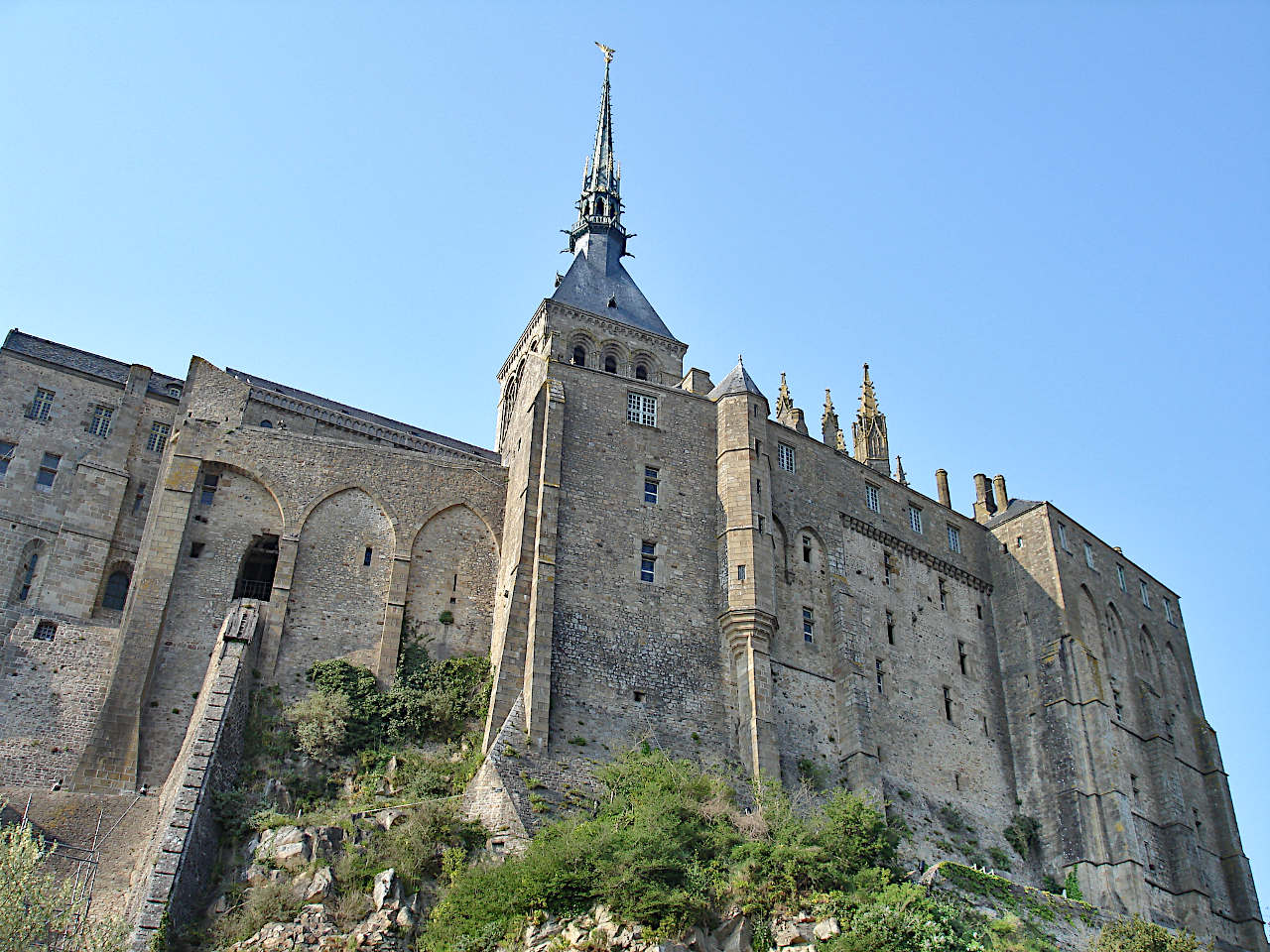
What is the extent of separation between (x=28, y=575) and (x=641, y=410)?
1825cm

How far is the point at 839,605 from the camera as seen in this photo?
130ft

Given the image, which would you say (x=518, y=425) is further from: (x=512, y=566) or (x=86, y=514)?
(x=86, y=514)

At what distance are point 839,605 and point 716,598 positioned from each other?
4.90m

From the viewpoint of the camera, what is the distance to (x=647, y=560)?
121 ft

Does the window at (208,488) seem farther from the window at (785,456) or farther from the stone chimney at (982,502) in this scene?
the stone chimney at (982,502)

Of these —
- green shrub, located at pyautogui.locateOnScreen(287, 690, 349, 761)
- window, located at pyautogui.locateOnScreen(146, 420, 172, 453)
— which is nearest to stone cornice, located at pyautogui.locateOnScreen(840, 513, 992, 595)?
green shrub, located at pyautogui.locateOnScreen(287, 690, 349, 761)

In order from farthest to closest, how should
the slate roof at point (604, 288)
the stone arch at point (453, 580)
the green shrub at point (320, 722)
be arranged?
1. the slate roof at point (604, 288)
2. the stone arch at point (453, 580)
3. the green shrub at point (320, 722)

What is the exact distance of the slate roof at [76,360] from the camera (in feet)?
134

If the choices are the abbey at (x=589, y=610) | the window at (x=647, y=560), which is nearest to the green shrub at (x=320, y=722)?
the abbey at (x=589, y=610)

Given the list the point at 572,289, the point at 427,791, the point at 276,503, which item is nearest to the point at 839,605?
the point at 427,791

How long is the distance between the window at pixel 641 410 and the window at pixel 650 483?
1696 millimetres

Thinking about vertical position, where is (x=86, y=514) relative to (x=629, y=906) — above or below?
above

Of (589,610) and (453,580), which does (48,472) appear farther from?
(589,610)

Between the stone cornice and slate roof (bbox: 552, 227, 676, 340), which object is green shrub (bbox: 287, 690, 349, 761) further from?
slate roof (bbox: 552, 227, 676, 340)
